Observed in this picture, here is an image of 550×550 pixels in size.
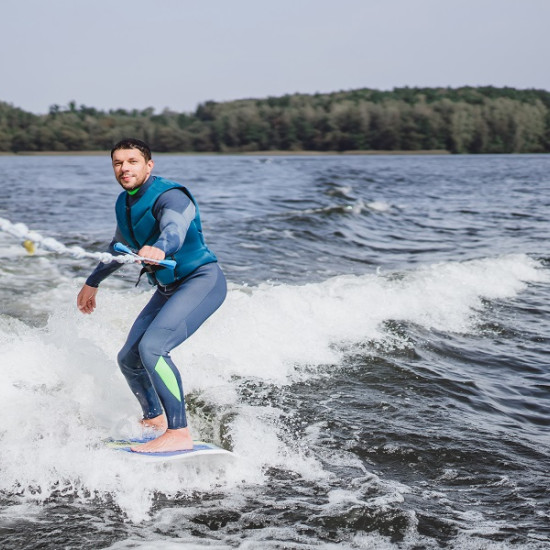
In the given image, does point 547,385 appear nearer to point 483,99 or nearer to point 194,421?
point 194,421

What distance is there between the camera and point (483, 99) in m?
130

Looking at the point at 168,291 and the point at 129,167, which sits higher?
the point at 129,167

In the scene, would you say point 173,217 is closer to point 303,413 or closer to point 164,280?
point 164,280

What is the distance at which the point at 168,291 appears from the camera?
196 inches

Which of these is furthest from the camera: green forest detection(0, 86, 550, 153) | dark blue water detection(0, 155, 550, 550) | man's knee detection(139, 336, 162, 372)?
green forest detection(0, 86, 550, 153)

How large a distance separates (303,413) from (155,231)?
2.32 m

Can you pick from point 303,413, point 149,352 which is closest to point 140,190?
point 149,352

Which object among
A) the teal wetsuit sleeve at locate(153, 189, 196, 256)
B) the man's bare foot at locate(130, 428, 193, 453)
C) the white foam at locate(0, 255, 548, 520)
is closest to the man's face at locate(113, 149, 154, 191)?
the teal wetsuit sleeve at locate(153, 189, 196, 256)

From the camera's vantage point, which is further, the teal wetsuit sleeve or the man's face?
the man's face

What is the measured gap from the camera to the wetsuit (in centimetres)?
458

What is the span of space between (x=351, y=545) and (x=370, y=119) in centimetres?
11647

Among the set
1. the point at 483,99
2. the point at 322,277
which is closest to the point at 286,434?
the point at 322,277

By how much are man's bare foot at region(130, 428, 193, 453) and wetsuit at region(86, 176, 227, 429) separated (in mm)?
52

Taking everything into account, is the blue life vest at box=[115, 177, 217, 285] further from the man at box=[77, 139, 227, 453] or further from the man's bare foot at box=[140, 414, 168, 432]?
the man's bare foot at box=[140, 414, 168, 432]
